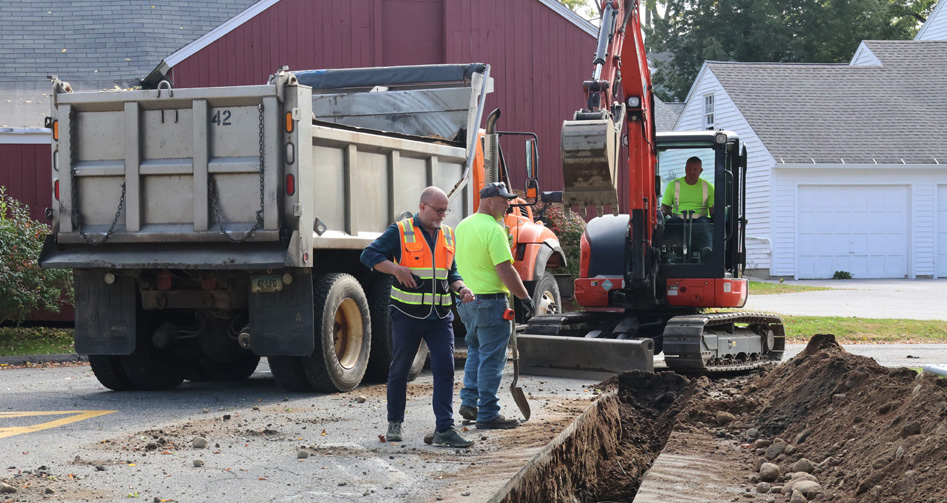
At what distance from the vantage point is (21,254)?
638 inches

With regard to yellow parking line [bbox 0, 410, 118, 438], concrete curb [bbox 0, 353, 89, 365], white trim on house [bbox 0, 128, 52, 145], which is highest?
white trim on house [bbox 0, 128, 52, 145]

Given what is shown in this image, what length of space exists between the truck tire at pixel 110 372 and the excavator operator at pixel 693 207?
228 inches

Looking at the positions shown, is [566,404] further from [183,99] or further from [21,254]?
[21,254]

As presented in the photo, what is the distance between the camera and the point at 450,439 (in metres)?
7.83

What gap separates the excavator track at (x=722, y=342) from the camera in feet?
38.3

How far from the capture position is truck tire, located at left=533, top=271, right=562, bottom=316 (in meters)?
13.9

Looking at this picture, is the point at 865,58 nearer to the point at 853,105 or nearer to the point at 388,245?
the point at 853,105

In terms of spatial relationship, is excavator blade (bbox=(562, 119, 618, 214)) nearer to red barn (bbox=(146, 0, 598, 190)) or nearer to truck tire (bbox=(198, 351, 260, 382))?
truck tire (bbox=(198, 351, 260, 382))

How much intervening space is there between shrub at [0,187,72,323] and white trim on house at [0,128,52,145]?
335 centimetres

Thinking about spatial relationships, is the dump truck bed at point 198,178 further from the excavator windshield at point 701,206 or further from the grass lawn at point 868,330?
the grass lawn at point 868,330

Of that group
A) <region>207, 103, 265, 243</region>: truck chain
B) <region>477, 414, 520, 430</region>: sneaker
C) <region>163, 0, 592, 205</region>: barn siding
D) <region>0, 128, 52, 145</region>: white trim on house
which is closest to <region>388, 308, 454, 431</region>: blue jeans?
<region>477, 414, 520, 430</region>: sneaker

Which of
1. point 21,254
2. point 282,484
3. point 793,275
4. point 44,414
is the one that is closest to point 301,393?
point 44,414

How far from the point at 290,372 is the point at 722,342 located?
442 cm

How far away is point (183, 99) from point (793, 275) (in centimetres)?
2503
